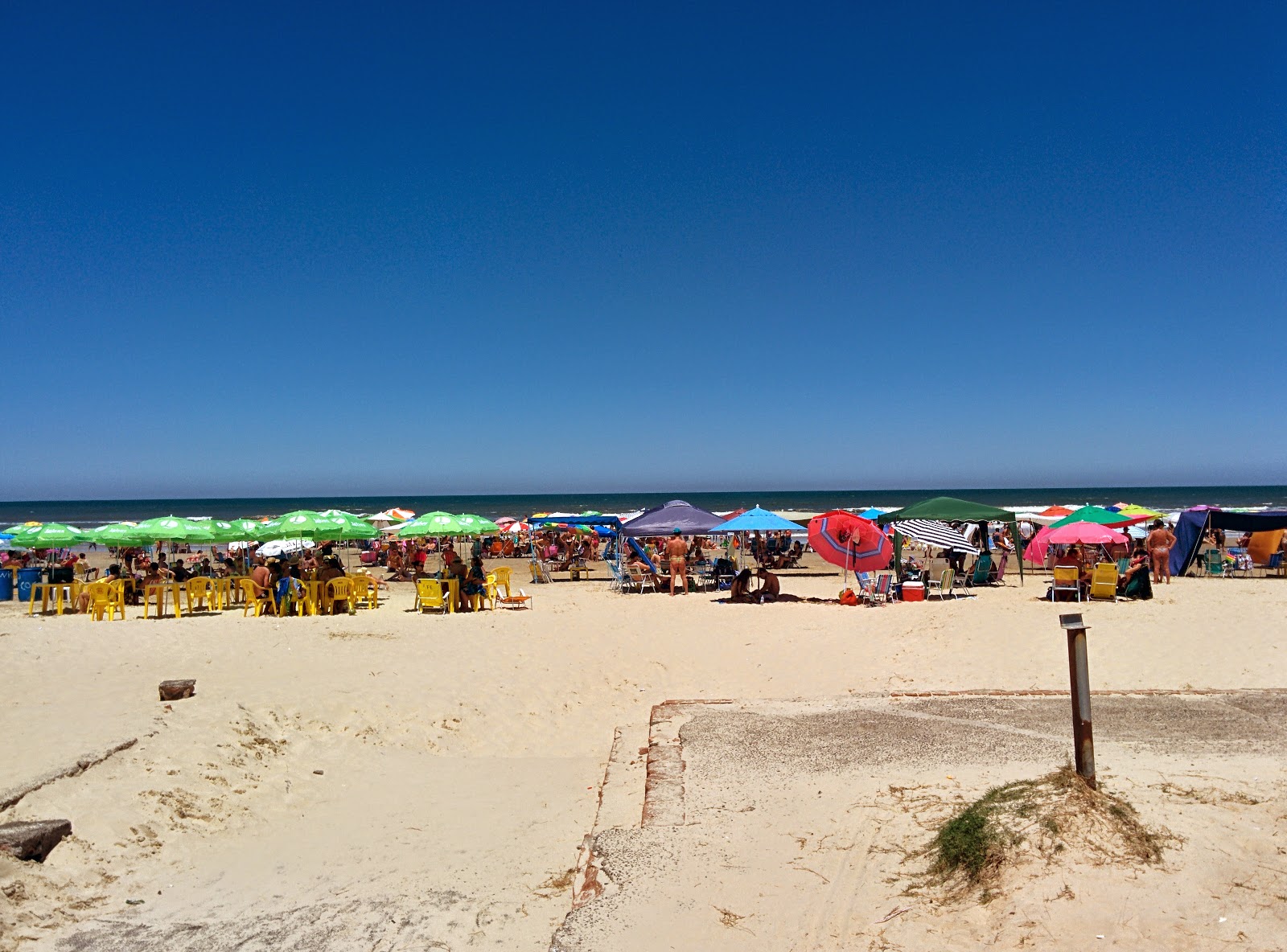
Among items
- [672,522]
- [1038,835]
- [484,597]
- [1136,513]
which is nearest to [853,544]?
[672,522]

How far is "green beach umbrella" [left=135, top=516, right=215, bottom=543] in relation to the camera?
1662cm

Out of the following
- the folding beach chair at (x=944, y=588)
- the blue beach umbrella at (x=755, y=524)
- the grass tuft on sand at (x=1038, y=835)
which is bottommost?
the folding beach chair at (x=944, y=588)

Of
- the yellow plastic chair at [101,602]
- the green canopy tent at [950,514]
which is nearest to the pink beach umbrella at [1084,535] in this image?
the green canopy tent at [950,514]

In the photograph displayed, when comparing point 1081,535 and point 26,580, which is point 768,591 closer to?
point 1081,535

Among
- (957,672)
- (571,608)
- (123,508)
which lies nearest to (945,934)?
(957,672)

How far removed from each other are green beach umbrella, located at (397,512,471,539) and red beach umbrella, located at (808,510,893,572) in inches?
301

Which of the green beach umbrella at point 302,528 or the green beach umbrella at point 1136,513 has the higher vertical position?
the green beach umbrella at point 302,528

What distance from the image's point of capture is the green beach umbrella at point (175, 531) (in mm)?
16625

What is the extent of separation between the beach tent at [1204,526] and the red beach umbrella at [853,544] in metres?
8.00

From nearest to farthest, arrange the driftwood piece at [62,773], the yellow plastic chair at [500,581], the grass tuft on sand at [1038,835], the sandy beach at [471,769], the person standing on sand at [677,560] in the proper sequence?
the grass tuft on sand at [1038,835] → the sandy beach at [471,769] → the driftwood piece at [62,773] → the yellow plastic chair at [500,581] → the person standing on sand at [677,560]

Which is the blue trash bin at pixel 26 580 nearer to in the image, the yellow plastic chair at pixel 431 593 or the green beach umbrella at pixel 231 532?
the green beach umbrella at pixel 231 532

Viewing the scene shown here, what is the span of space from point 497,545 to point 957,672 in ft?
78.1

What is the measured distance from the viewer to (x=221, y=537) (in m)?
17.2

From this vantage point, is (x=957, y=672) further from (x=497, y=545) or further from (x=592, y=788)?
(x=497, y=545)
